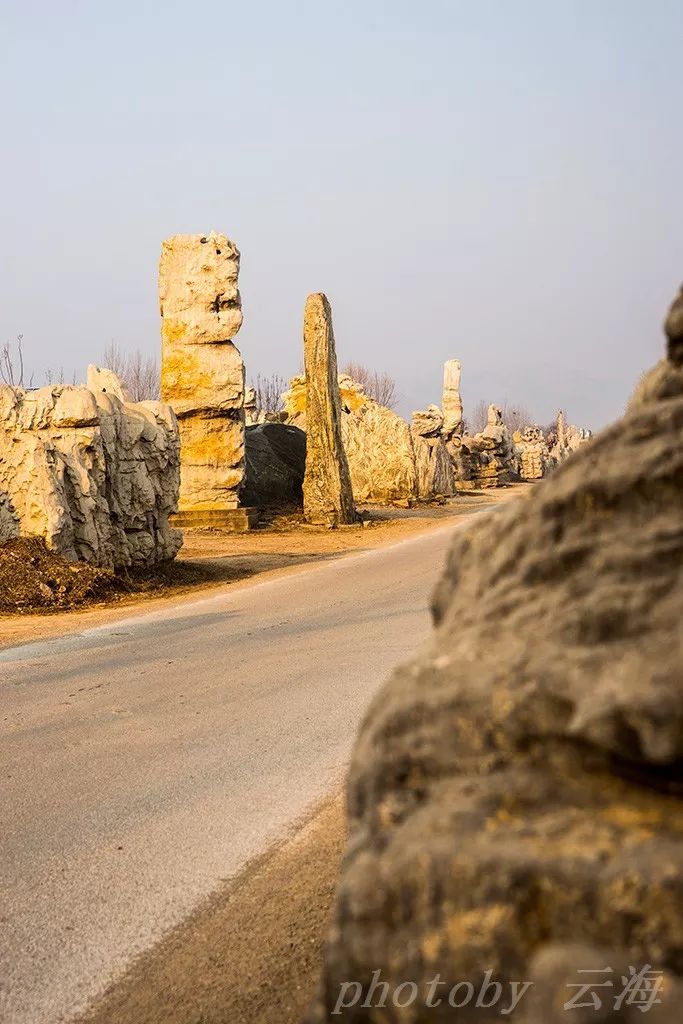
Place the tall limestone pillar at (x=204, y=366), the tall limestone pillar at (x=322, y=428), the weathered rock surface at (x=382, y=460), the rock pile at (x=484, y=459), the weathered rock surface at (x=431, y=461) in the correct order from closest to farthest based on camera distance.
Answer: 1. the tall limestone pillar at (x=204, y=366)
2. the tall limestone pillar at (x=322, y=428)
3. the weathered rock surface at (x=382, y=460)
4. the weathered rock surface at (x=431, y=461)
5. the rock pile at (x=484, y=459)

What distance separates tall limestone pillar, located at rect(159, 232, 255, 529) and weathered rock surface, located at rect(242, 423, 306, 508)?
3.25 metres

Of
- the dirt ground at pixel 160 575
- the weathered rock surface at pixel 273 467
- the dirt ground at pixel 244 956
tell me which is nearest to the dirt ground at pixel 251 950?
the dirt ground at pixel 244 956

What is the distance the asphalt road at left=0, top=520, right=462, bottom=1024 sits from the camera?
280 centimetres

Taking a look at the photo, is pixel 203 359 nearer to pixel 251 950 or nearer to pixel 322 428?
pixel 322 428

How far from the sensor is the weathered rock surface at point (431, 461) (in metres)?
27.5

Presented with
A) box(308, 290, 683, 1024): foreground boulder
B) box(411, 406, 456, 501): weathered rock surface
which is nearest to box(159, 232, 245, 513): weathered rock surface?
box(411, 406, 456, 501): weathered rock surface

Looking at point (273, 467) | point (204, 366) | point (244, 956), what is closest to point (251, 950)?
point (244, 956)

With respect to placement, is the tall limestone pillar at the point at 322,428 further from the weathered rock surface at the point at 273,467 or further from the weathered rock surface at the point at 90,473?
the weathered rock surface at the point at 90,473

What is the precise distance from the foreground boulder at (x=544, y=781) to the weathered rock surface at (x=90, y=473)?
988 cm

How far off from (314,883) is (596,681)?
6.50 feet

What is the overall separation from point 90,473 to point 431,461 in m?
17.2

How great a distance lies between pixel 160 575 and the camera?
12031 millimetres

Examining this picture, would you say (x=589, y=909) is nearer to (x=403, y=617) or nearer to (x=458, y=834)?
(x=458, y=834)

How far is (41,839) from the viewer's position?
3379mm
